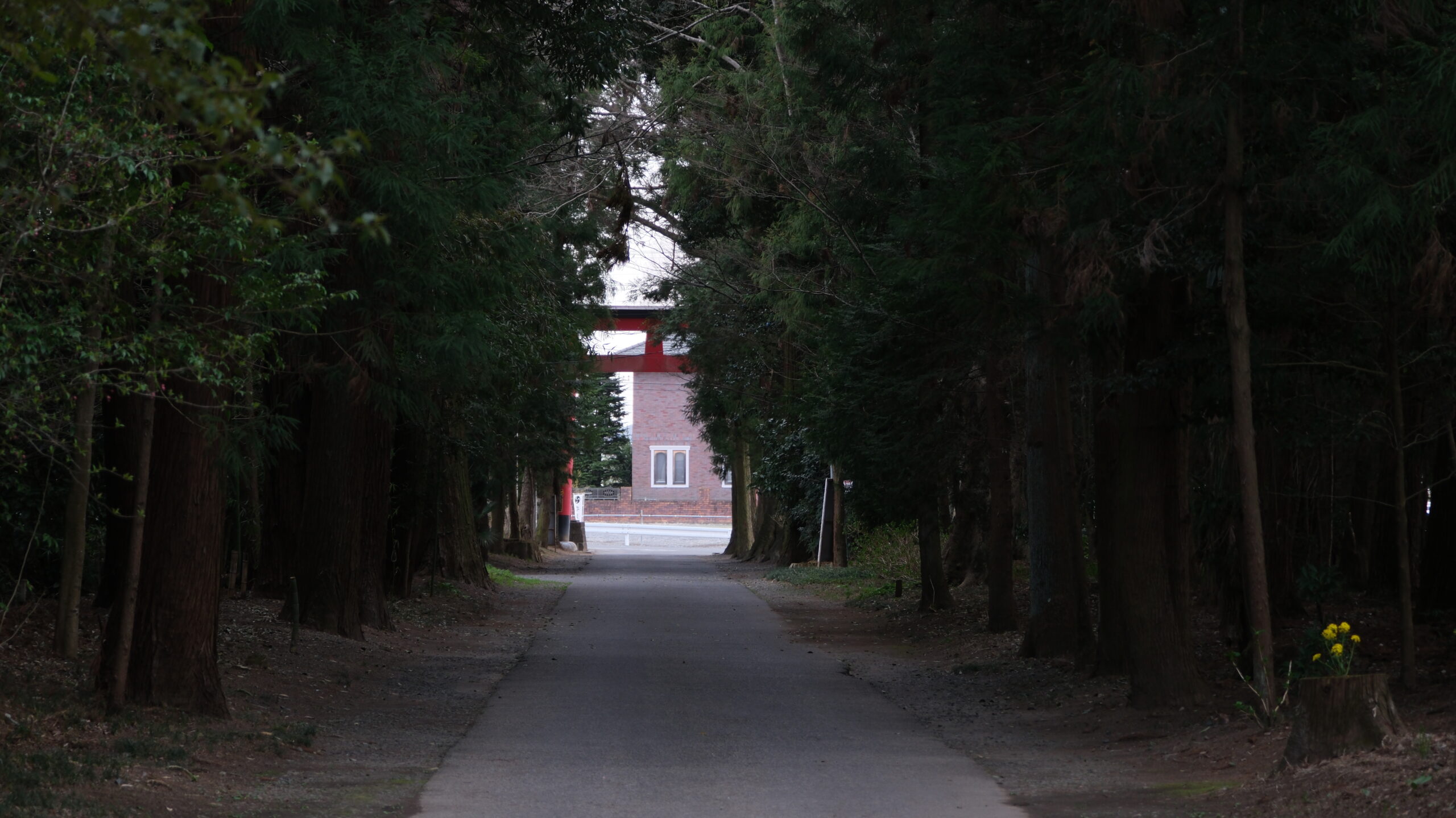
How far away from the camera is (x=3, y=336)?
288 inches

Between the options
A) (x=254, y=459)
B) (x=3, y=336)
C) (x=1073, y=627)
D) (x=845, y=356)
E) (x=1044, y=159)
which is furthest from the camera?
(x=845, y=356)

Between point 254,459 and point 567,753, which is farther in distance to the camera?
point 254,459

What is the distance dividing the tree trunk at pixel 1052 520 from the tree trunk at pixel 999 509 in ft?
9.04

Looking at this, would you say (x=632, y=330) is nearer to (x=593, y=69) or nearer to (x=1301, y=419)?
(x=593, y=69)

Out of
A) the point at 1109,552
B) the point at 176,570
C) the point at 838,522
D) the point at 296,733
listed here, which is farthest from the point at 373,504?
the point at 838,522

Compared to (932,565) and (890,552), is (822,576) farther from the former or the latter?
(932,565)

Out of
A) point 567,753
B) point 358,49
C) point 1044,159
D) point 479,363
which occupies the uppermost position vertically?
point 358,49

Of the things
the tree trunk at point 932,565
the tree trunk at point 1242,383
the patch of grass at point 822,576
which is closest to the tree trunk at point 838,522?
the patch of grass at point 822,576

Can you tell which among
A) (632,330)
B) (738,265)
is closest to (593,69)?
(738,265)

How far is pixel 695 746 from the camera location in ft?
36.7

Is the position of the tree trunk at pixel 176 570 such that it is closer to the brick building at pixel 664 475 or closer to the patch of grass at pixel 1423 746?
the patch of grass at pixel 1423 746

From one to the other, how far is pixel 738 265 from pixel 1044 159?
57.2 feet

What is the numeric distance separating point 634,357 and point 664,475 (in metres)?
22.4

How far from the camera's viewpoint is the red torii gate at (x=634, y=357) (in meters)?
39.6
